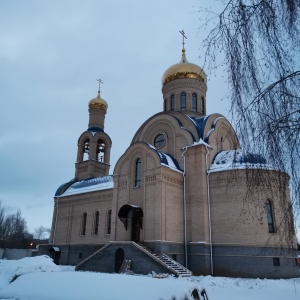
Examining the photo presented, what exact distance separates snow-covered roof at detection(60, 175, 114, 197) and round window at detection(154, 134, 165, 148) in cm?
406

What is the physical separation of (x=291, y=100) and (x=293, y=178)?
2.80ft

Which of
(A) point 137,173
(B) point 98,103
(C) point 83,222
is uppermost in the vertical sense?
(B) point 98,103

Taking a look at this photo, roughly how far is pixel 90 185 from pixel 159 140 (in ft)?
21.5

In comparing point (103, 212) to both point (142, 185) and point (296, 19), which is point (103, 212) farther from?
point (296, 19)

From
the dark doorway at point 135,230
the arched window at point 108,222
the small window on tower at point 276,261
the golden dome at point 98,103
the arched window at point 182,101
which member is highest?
the golden dome at point 98,103

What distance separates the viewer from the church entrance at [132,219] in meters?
14.9

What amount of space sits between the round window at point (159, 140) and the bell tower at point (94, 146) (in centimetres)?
719

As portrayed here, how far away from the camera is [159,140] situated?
59.1 ft

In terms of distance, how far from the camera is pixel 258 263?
13.3 metres

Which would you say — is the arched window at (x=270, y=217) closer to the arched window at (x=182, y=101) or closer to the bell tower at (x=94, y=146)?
the arched window at (x=182, y=101)

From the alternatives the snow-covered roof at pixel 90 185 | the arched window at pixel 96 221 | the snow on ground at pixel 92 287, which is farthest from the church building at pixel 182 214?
the snow on ground at pixel 92 287

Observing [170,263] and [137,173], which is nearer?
[170,263]

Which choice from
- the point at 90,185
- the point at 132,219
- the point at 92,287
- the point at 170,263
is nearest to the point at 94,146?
the point at 90,185

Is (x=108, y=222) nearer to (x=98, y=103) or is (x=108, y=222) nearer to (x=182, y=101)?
(x=182, y=101)
